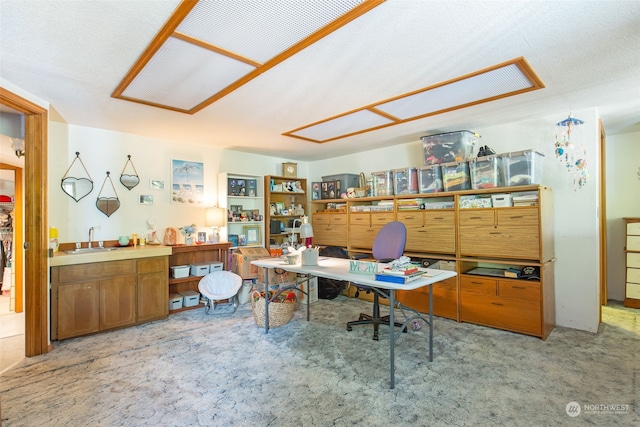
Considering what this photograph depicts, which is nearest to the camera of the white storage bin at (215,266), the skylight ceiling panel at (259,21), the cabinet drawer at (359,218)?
the skylight ceiling panel at (259,21)

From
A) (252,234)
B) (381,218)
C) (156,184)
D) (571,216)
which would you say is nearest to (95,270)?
(156,184)

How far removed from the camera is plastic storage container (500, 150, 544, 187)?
11.0 feet

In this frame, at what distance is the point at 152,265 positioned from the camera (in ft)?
12.5

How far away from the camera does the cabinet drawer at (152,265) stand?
373cm

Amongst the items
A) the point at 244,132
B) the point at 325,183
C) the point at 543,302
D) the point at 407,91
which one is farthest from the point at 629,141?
the point at 244,132

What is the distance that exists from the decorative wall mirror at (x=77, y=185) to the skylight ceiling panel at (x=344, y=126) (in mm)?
2536

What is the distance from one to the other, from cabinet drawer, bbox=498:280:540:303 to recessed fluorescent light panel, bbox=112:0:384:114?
120 inches

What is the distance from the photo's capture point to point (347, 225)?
5.04m

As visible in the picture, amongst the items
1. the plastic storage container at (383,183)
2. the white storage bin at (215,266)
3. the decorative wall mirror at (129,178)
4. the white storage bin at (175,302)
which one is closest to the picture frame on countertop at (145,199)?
the decorative wall mirror at (129,178)

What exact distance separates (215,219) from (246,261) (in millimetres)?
766

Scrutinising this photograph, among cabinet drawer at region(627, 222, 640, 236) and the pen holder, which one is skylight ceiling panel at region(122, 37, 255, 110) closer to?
the pen holder

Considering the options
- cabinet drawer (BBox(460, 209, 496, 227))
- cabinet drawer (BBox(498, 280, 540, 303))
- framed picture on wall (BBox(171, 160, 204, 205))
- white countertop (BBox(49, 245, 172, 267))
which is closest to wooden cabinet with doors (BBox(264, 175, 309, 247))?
framed picture on wall (BBox(171, 160, 204, 205))

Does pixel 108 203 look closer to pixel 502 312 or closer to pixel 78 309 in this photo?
pixel 78 309

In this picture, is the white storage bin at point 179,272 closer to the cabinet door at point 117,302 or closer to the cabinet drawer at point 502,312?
the cabinet door at point 117,302
